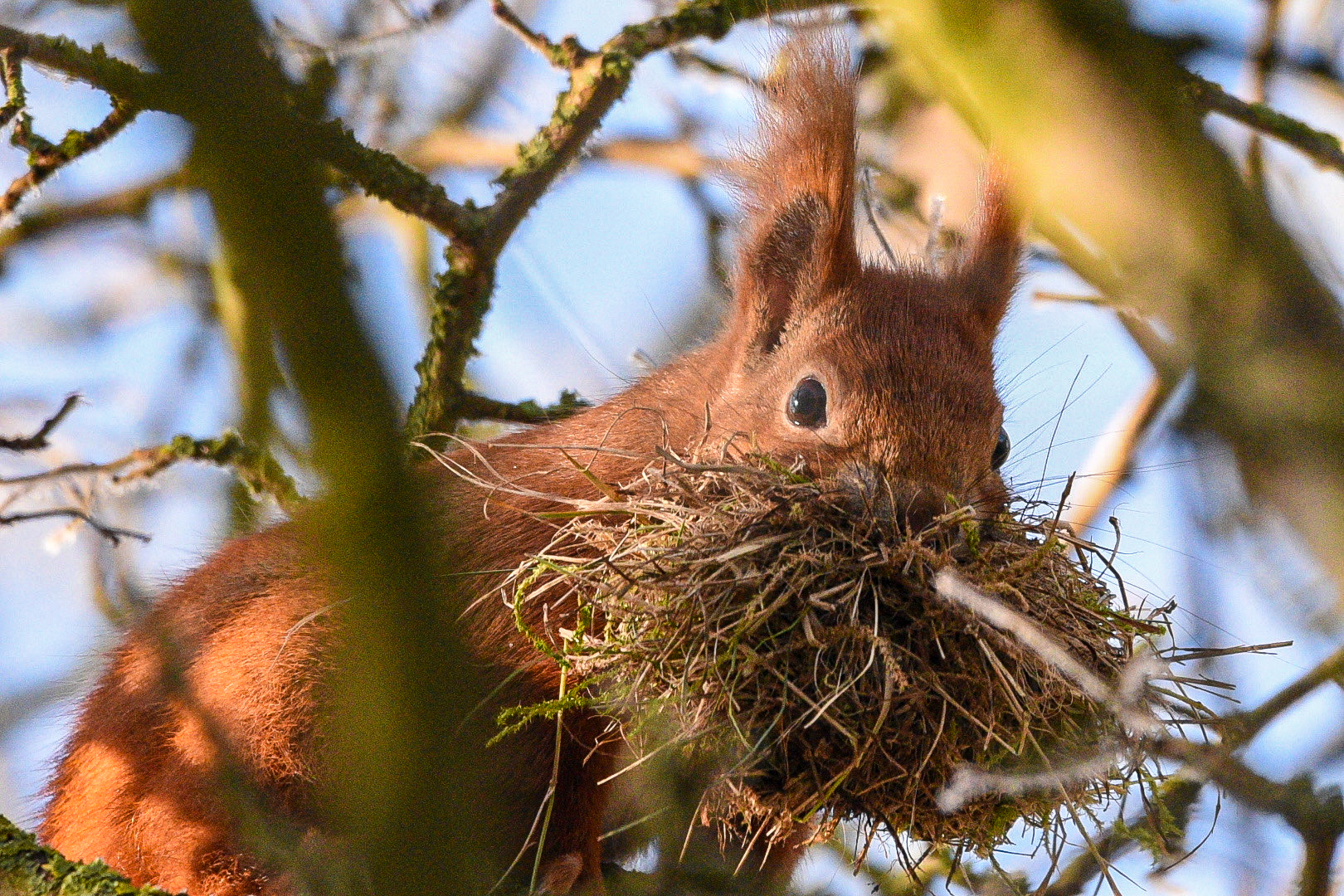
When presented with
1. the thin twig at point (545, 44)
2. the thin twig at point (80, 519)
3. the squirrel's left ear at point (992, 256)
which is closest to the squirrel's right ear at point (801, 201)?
the squirrel's left ear at point (992, 256)

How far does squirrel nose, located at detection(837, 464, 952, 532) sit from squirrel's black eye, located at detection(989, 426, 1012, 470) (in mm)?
530

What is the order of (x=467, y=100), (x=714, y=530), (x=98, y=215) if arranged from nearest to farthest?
(x=714, y=530) → (x=98, y=215) → (x=467, y=100)

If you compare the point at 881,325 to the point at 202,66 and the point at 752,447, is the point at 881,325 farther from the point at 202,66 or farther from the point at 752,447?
the point at 202,66

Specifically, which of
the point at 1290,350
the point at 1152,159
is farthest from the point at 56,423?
the point at 1290,350

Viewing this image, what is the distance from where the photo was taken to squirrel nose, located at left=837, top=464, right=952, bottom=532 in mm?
2527

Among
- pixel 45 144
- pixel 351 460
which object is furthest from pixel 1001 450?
pixel 45 144

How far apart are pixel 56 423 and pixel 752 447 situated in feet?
6.22

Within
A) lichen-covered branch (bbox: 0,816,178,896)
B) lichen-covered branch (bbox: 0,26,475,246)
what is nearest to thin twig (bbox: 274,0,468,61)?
lichen-covered branch (bbox: 0,26,475,246)

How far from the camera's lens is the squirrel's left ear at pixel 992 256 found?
360 centimetres

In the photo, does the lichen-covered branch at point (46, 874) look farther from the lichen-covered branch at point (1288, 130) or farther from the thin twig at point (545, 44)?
the lichen-covered branch at point (1288, 130)

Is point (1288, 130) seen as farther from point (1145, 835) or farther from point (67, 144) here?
point (67, 144)

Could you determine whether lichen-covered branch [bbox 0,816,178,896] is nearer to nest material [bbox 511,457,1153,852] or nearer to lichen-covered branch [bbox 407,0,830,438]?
nest material [bbox 511,457,1153,852]

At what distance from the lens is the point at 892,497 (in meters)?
2.49

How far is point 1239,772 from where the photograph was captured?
2.82m
